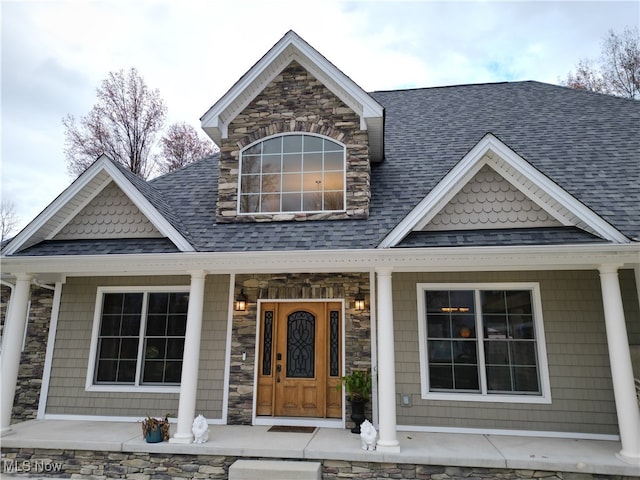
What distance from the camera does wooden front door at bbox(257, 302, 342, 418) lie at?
6.65 metres

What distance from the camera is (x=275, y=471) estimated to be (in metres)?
4.81

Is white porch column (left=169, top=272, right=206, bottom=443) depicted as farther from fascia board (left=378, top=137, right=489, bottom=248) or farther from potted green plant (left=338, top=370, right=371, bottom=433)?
fascia board (left=378, top=137, right=489, bottom=248)

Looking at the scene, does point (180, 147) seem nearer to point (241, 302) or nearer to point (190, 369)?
point (241, 302)

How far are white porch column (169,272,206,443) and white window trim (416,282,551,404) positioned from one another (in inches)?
141

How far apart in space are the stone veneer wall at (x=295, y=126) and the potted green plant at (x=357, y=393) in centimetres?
273

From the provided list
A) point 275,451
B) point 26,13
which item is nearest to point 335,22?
point 26,13

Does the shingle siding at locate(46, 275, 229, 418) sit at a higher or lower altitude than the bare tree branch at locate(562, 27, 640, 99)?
lower

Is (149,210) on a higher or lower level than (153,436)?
higher

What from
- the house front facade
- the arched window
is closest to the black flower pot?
the house front facade

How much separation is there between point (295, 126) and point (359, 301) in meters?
3.51

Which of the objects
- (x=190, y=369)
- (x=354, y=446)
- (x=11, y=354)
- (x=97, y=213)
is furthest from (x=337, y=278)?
(x=11, y=354)

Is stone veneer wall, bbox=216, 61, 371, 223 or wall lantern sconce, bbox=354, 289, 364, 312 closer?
wall lantern sconce, bbox=354, 289, 364, 312

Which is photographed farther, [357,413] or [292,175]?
[292,175]

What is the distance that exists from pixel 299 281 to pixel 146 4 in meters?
7.25
